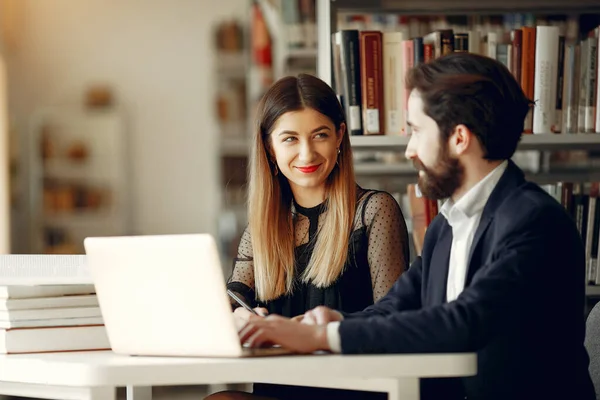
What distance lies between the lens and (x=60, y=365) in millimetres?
1154

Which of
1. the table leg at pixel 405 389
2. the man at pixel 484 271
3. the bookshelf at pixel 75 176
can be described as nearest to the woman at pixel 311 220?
the man at pixel 484 271

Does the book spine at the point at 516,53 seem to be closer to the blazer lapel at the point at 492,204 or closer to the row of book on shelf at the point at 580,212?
the row of book on shelf at the point at 580,212

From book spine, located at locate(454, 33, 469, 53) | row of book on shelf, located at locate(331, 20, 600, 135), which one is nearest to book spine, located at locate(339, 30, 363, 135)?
row of book on shelf, located at locate(331, 20, 600, 135)

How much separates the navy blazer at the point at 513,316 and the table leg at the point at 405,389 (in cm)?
7

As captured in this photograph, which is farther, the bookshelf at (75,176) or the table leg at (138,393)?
the bookshelf at (75,176)

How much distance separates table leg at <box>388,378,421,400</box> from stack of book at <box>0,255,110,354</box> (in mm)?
487

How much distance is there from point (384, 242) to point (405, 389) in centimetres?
77

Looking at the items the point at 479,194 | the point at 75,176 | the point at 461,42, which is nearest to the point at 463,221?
the point at 479,194

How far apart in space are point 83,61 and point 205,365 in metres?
5.91

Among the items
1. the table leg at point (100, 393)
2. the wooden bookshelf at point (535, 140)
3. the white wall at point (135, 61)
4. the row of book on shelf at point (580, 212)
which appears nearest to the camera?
the table leg at point (100, 393)

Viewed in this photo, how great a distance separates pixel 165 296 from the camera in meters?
1.17

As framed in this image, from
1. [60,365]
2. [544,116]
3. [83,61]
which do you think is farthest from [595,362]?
[83,61]

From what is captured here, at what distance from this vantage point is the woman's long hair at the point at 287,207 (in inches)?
73.0

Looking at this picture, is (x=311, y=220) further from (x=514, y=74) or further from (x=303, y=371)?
(x=303, y=371)
